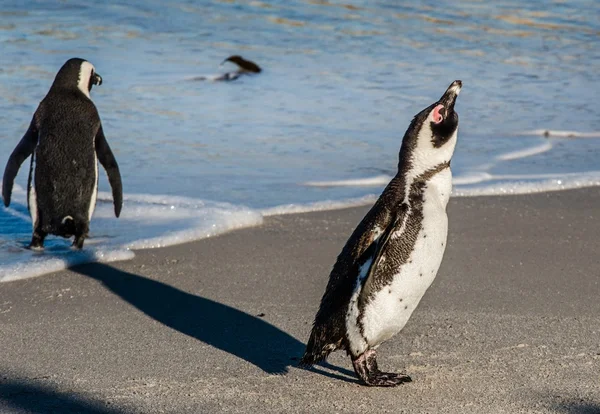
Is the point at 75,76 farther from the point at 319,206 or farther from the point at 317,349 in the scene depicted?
the point at 317,349

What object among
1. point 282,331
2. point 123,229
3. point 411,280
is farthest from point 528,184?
point 411,280

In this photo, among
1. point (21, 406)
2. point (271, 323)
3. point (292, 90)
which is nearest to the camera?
point (21, 406)

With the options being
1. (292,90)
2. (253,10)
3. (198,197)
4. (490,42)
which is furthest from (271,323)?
(253,10)

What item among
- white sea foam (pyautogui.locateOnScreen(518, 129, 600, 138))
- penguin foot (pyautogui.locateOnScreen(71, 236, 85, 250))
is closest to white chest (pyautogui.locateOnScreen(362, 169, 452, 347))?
penguin foot (pyautogui.locateOnScreen(71, 236, 85, 250))

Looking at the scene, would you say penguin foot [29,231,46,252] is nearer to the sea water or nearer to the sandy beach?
the sea water

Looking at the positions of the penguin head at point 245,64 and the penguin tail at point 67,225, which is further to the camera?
the penguin head at point 245,64

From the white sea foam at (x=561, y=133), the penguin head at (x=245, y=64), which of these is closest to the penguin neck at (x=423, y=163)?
the white sea foam at (x=561, y=133)

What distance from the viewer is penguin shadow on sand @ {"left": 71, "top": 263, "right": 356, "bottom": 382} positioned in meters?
3.53

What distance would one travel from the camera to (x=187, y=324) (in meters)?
3.90

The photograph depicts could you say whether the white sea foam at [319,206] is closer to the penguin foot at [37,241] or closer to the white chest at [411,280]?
the penguin foot at [37,241]

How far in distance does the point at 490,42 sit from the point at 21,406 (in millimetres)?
10854

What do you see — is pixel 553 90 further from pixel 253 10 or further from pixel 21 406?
pixel 21 406

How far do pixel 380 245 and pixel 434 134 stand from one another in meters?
0.41

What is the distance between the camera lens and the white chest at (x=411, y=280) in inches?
126
